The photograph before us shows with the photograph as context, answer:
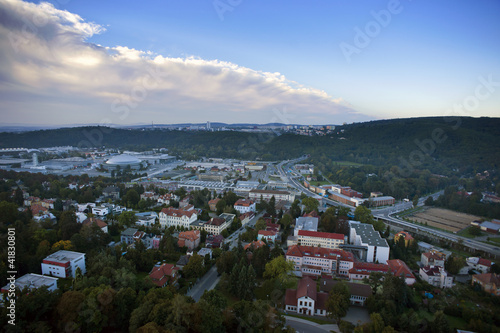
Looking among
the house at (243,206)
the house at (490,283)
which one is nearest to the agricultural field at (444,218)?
the house at (490,283)

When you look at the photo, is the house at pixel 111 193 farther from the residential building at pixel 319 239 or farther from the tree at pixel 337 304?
the tree at pixel 337 304

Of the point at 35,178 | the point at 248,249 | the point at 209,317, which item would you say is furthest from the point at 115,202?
the point at 209,317

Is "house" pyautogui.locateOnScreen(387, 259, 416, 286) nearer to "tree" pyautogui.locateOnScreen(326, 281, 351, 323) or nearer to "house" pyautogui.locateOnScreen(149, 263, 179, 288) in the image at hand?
"tree" pyautogui.locateOnScreen(326, 281, 351, 323)

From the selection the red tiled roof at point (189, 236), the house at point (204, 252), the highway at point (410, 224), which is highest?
the red tiled roof at point (189, 236)

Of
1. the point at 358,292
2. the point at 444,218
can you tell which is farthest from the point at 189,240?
the point at 444,218

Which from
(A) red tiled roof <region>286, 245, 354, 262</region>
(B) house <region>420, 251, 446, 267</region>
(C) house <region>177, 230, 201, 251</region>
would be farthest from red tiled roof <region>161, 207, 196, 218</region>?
(B) house <region>420, 251, 446, 267</region>

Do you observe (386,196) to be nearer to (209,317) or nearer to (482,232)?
(482,232)
